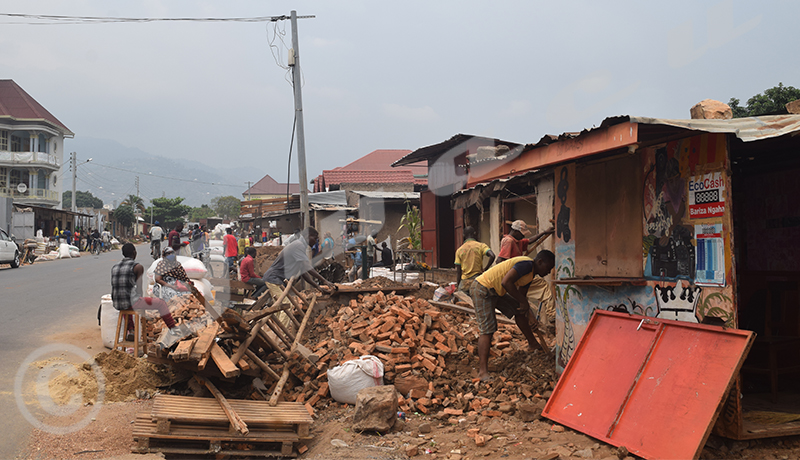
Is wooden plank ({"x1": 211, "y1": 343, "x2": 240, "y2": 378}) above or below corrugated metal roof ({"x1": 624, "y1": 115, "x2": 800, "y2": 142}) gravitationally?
below

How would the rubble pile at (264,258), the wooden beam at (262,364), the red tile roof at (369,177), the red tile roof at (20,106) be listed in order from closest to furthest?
1. the wooden beam at (262,364)
2. the rubble pile at (264,258)
3. the red tile roof at (369,177)
4. the red tile roof at (20,106)

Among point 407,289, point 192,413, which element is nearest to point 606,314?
point 192,413

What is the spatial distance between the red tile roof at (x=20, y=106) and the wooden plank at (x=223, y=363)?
161ft

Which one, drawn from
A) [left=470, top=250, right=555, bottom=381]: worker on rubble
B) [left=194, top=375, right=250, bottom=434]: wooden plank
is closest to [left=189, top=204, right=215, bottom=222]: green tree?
[left=194, top=375, right=250, bottom=434]: wooden plank

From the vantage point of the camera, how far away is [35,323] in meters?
9.30

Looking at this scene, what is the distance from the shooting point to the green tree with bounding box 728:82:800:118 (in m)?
14.3

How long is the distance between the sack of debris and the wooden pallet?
0.74 metres

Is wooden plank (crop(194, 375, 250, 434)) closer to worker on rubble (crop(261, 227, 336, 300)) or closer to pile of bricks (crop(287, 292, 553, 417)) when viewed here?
pile of bricks (crop(287, 292, 553, 417))

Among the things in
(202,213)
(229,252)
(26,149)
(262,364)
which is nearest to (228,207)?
(202,213)

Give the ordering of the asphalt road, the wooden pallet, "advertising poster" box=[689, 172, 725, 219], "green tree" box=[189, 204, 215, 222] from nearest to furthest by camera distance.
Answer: "advertising poster" box=[689, 172, 725, 219] < the wooden pallet < the asphalt road < "green tree" box=[189, 204, 215, 222]

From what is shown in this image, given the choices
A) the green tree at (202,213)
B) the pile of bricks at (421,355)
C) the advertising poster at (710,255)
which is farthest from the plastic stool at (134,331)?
the green tree at (202,213)

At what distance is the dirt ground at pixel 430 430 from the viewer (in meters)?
4.12

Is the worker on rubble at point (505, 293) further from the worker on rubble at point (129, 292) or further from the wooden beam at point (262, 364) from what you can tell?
the worker on rubble at point (129, 292)

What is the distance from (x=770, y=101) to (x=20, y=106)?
53.9 metres
